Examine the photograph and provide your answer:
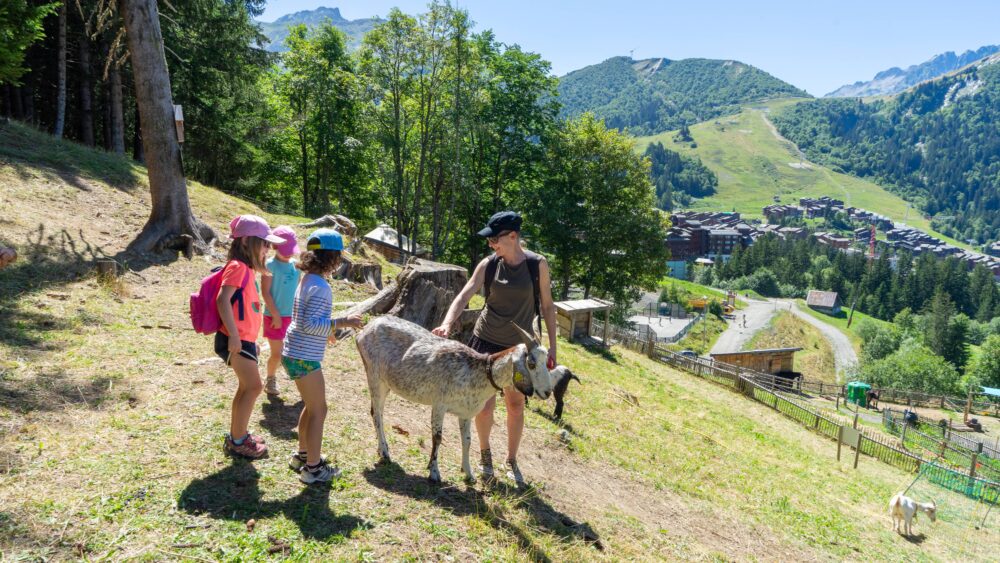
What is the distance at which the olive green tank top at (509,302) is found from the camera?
524 cm

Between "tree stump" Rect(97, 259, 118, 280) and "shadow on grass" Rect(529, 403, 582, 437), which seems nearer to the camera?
"shadow on grass" Rect(529, 403, 582, 437)

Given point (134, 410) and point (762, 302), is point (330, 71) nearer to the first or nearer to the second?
point (134, 410)

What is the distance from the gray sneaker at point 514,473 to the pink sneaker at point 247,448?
2.47 metres

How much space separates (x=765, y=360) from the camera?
39.9 metres

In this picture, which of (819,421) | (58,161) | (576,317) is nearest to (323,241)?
(58,161)

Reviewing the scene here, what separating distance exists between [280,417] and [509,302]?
9.49 feet

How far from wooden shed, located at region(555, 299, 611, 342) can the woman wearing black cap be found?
642 inches

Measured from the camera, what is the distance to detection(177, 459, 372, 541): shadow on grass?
4.13 m

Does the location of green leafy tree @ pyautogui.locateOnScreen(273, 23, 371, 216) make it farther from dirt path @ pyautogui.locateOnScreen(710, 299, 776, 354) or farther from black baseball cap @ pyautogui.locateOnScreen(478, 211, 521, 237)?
dirt path @ pyautogui.locateOnScreen(710, 299, 776, 354)

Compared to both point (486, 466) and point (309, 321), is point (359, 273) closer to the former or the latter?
point (486, 466)

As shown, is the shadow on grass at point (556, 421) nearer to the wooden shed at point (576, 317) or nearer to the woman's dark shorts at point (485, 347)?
the woman's dark shorts at point (485, 347)

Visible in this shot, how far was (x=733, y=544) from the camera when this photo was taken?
264 inches

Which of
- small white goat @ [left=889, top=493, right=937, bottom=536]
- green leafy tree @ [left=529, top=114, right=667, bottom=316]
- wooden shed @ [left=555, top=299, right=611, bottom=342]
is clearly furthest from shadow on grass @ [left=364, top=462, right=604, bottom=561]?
green leafy tree @ [left=529, top=114, right=667, bottom=316]

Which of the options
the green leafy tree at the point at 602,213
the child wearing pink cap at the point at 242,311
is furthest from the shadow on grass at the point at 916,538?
the green leafy tree at the point at 602,213
